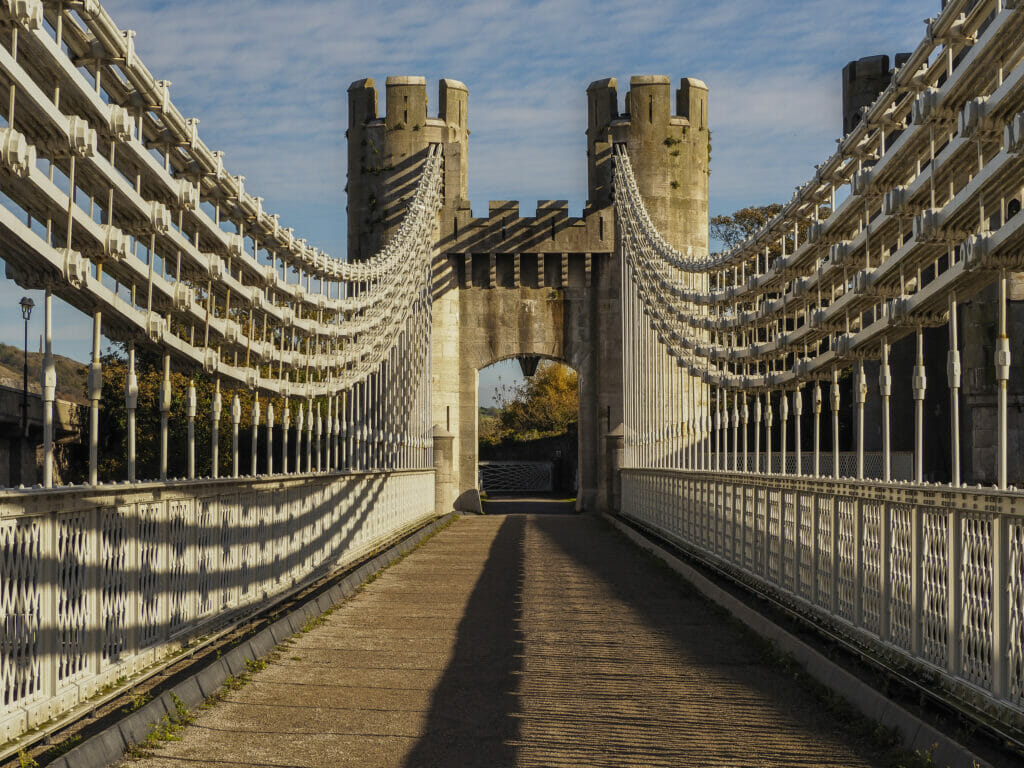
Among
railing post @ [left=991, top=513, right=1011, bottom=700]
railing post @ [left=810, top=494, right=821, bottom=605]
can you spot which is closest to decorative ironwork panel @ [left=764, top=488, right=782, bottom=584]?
railing post @ [left=810, top=494, right=821, bottom=605]

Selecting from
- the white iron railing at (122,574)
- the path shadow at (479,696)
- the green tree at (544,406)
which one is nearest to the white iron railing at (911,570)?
the path shadow at (479,696)

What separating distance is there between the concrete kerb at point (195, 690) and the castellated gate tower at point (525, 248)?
2045 centimetres

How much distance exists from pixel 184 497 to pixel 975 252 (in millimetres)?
4808

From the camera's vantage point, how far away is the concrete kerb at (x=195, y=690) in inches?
220

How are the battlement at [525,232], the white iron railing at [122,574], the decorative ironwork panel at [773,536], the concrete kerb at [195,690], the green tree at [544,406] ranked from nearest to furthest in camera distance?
the concrete kerb at [195,690]
the white iron railing at [122,574]
the decorative ironwork panel at [773,536]
the battlement at [525,232]
the green tree at [544,406]

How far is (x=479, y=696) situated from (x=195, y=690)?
1475mm

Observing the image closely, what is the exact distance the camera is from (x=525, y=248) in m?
32.8

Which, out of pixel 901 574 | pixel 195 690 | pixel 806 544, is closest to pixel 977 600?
pixel 901 574

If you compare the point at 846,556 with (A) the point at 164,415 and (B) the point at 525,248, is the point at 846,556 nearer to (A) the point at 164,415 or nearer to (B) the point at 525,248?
(A) the point at 164,415

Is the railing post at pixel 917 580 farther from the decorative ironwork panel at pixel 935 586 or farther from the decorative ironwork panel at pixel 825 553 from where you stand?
the decorative ironwork panel at pixel 825 553

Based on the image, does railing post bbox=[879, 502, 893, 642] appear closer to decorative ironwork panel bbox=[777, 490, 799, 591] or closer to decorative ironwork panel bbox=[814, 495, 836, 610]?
decorative ironwork panel bbox=[814, 495, 836, 610]

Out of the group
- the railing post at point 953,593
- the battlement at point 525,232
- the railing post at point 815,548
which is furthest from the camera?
the battlement at point 525,232

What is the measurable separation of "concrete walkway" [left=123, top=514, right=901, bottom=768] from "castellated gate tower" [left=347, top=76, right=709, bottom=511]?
19974 mm

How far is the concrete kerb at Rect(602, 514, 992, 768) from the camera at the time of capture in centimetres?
559
